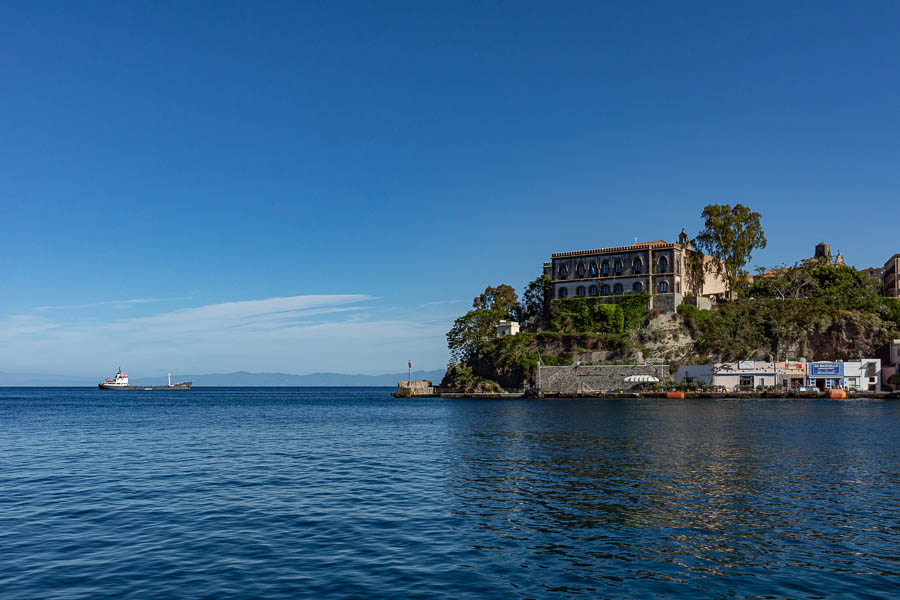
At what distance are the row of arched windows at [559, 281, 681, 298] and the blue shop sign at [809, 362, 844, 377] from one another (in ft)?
74.5

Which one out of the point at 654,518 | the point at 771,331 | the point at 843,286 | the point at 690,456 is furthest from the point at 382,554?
the point at 843,286

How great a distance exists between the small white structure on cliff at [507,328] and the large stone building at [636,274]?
9.78m

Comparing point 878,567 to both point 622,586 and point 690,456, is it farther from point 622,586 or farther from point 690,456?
point 690,456

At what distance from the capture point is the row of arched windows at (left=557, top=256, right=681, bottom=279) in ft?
355

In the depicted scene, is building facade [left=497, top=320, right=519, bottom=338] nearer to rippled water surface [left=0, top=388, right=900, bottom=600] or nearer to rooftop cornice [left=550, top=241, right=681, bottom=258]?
rooftop cornice [left=550, top=241, right=681, bottom=258]

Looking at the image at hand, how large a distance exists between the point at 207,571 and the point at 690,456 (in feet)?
76.9

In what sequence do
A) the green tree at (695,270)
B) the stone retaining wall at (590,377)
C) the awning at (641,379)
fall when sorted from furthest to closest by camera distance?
the green tree at (695,270), the stone retaining wall at (590,377), the awning at (641,379)

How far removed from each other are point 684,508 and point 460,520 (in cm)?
651

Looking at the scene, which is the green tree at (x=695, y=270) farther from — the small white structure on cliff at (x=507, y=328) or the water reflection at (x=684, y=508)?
the water reflection at (x=684, y=508)

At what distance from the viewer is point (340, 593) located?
12.2m

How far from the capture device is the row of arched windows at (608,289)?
353 feet

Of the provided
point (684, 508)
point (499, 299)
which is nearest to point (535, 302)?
point (499, 299)

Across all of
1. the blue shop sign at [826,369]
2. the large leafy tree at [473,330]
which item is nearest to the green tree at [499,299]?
the large leafy tree at [473,330]

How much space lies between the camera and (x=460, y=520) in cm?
1827
